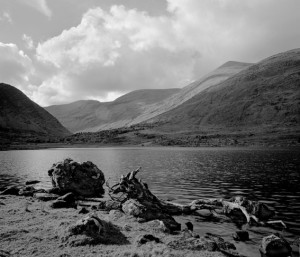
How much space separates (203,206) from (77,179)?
65.2 feet

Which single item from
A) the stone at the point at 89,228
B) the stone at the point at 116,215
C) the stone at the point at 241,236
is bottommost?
the stone at the point at 241,236

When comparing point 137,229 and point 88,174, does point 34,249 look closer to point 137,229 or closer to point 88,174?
point 137,229

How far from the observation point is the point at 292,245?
63.5ft

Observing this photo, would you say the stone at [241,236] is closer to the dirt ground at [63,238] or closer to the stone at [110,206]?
the dirt ground at [63,238]

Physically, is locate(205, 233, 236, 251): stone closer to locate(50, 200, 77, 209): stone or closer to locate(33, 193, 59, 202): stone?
locate(50, 200, 77, 209): stone

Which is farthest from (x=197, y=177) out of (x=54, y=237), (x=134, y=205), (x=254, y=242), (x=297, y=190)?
(x=54, y=237)

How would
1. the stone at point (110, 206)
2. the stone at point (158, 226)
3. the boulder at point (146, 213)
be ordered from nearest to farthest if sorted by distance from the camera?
the stone at point (158, 226), the boulder at point (146, 213), the stone at point (110, 206)

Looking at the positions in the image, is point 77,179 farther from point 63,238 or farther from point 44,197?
point 63,238

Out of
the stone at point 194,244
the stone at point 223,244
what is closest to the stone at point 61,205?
the stone at point 194,244

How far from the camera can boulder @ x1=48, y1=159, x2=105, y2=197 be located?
39.7 metres

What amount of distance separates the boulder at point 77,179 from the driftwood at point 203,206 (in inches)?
451

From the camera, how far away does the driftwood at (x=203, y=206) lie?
84.0 ft

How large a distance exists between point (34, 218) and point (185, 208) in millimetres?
13102

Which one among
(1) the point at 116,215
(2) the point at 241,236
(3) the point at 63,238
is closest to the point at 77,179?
(1) the point at 116,215
